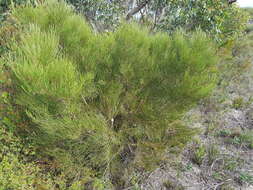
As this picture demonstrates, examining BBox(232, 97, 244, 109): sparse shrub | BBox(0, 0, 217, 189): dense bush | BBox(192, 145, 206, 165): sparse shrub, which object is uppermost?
BBox(0, 0, 217, 189): dense bush

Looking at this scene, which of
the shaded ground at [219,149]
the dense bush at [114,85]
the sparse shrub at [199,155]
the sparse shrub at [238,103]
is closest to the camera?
the dense bush at [114,85]

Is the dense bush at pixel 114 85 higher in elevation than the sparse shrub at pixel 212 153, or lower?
higher

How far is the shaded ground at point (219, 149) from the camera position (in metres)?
1.57

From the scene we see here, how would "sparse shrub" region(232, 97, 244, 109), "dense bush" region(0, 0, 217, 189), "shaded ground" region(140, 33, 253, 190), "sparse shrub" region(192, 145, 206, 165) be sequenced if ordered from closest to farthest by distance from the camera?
"dense bush" region(0, 0, 217, 189), "shaded ground" region(140, 33, 253, 190), "sparse shrub" region(192, 145, 206, 165), "sparse shrub" region(232, 97, 244, 109)

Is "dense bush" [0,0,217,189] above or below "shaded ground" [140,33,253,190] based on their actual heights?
above

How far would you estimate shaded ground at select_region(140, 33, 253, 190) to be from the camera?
157 centimetres

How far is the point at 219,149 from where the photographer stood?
6.27 ft

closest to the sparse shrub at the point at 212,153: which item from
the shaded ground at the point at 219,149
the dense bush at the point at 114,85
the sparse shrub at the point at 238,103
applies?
the shaded ground at the point at 219,149

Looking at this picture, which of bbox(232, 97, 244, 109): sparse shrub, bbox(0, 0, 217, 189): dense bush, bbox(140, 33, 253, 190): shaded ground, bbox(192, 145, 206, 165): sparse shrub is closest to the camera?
bbox(0, 0, 217, 189): dense bush

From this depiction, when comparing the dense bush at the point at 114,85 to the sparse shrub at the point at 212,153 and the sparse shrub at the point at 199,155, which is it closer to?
the sparse shrub at the point at 199,155

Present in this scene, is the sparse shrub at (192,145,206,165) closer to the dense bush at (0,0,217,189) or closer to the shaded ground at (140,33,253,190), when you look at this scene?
the shaded ground at (140,33,253,190)

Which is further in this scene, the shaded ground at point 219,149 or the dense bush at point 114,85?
the shaded ground at point 219,149

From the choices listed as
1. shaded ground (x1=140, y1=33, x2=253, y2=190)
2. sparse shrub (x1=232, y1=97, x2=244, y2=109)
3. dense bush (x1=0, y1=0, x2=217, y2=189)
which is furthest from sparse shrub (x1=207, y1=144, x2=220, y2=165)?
sparse shrub (x1=232, y1=97, x2=244, y2=109)

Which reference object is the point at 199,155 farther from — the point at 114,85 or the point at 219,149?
the point at 114,85
